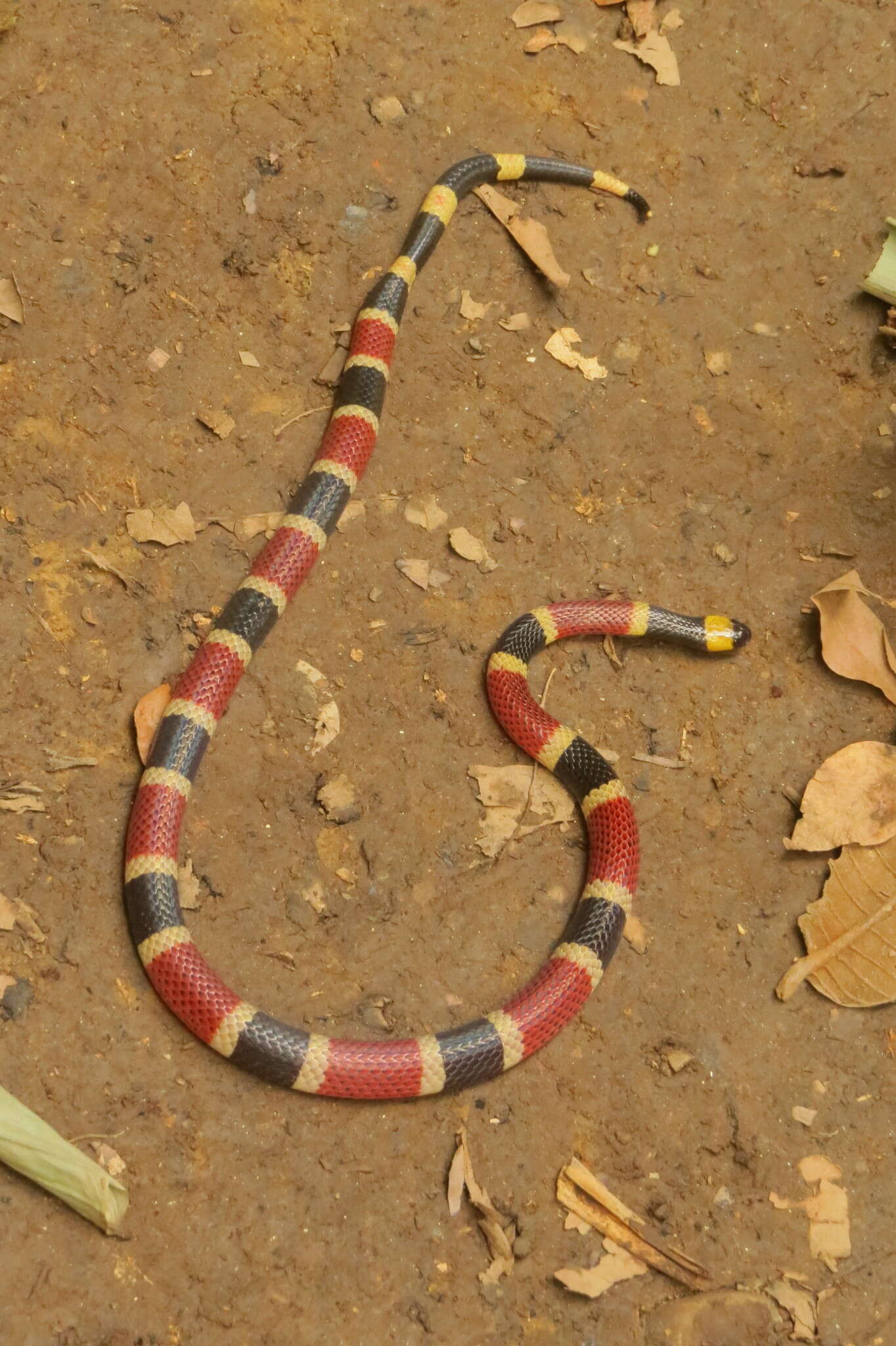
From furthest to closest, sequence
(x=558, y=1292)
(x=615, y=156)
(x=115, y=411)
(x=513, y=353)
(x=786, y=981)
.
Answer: (x=615, y=156), (x=513, y=353), (x=115, y=411), (x=786, y=981), (x=558, y=1292)

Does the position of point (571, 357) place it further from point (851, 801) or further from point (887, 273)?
point (851, 801)

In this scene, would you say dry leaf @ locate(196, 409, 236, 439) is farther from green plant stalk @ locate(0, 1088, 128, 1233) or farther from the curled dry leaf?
the curled dry leaf

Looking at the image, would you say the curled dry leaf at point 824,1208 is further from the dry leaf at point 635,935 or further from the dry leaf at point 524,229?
the dry leaf at point 524,229

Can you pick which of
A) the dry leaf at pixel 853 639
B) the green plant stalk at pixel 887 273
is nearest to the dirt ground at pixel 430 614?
the dry leaf at pixel 853 639

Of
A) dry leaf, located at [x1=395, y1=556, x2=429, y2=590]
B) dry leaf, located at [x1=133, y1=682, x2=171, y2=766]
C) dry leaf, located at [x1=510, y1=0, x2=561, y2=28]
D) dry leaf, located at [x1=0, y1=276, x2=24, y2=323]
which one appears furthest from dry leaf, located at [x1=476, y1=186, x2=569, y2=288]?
dry leaf, located at [x1=133, y1=682, x2=171, y2=766]

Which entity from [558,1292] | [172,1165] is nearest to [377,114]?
[172,1165]

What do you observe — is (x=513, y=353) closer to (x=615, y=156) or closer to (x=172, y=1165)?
(x=615, y=156)

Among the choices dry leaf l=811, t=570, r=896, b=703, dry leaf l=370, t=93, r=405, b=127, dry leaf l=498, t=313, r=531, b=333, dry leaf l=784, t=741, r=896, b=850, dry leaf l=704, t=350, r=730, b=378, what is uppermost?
dry leaf l=370, t=93, r=405, b=127
